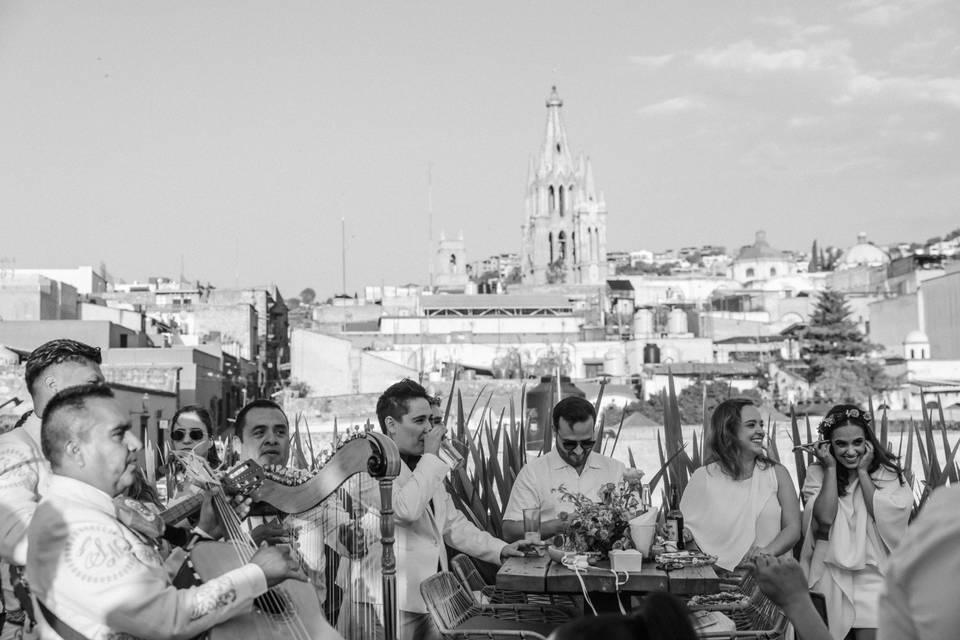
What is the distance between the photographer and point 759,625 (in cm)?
428

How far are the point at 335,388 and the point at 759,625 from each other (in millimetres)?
43776

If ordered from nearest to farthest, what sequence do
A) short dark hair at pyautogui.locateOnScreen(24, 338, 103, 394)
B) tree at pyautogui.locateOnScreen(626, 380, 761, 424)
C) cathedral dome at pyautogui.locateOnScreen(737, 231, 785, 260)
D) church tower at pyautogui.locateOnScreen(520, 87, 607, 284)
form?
1. short dark hair at pyautogui.locateOnScreen(24, 338, 103, 394)
2. tree at pyautogui.locateOnScreen(626, 380, 761, 424)
3. church tower at pyautogui.locateOnScreen(520, 87, 607, 284)
4. cathedral dome at pyautogui.locateOnScreen(737, 231, 785, 260)

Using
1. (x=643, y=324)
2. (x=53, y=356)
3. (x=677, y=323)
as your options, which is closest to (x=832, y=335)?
(x=643, y=324)

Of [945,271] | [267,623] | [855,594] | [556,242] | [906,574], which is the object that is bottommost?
[855,594]

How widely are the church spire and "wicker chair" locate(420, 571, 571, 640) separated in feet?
379

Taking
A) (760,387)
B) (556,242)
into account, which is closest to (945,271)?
(760,387)

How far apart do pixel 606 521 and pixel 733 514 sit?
1004 millimetres

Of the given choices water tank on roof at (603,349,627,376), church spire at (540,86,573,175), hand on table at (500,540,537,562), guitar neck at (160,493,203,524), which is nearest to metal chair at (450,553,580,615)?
hand on table at (500,540,537,562)

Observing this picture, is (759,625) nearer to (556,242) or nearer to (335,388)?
(335,388)

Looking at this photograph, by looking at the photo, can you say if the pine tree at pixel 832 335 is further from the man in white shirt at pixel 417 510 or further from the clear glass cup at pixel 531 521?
the man in white shirt at pixel 417 510

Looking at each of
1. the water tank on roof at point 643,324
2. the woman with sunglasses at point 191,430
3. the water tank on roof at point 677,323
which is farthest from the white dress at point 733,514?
the water tank on roof at point 677,323

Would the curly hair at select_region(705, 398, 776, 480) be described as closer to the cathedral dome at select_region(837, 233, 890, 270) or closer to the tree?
the tree

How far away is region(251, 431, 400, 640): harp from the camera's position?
3484 mm

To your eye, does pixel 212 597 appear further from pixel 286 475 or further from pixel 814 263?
pixel 814 263
